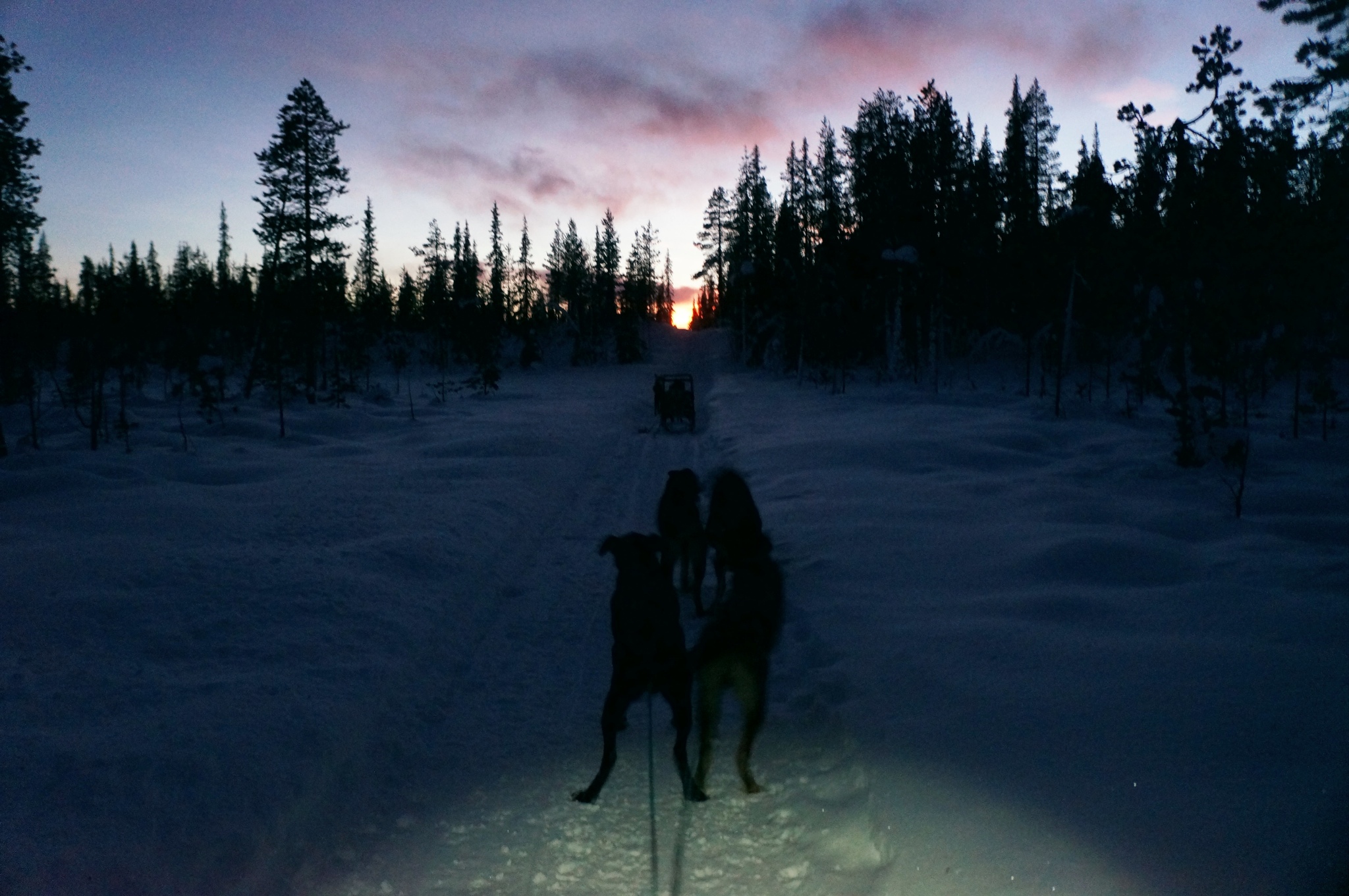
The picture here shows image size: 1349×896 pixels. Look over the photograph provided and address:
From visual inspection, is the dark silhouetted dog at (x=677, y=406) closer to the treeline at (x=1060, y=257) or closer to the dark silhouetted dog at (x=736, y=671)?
the treeline at (x=1060, y=257)

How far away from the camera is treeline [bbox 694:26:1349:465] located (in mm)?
12703

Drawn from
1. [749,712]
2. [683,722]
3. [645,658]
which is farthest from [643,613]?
[749,712]

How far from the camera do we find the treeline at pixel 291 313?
19625 mm

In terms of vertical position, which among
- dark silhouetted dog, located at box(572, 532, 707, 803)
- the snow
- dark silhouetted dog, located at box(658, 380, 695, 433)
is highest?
dark silhouetted dog, located at box(658, 380, 695, 433)

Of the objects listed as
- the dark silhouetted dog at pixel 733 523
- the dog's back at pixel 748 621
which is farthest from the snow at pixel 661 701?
the dark silhouetted dog at pixel 733 523

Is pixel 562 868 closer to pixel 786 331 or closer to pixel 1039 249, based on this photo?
pixel 1039 249

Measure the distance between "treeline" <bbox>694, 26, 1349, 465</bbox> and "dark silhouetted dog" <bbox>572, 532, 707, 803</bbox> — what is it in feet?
24.9

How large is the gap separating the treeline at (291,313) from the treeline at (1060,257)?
606 inches

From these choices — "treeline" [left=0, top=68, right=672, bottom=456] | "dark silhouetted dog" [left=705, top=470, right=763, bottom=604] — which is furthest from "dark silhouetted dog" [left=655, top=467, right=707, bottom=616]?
"treeline" [left=0, top=68, right=672, bottom=456]

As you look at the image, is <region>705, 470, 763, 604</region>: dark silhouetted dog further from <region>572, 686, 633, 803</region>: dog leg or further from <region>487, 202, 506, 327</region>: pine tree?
<region>487, 202, 506, 327</region>: pine tree

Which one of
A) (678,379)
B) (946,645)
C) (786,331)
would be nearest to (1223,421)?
(946,645)

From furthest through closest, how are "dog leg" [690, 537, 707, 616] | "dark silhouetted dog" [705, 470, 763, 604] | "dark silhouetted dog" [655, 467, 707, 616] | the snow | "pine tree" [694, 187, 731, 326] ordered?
1. "pine tree" [694, 187, 731, 326]
2. "dark silhouetted dog" [655, 467, 707, 616]
3. "dog leg" [690, 537, 707, 616]
4. "dark silhouetted dog" [705, 470, 763, 604]
5. the snow

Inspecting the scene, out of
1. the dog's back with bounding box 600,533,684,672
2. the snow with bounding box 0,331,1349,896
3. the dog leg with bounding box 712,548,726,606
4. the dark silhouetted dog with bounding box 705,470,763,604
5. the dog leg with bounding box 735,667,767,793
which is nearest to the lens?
the snow with bounding box 0,331,1349,896

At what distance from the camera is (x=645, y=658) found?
399 cm
